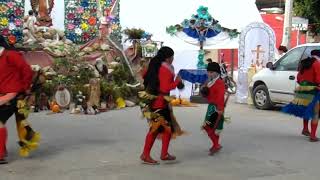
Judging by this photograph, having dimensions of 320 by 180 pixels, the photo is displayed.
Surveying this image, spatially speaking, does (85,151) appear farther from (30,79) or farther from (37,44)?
(37,44)

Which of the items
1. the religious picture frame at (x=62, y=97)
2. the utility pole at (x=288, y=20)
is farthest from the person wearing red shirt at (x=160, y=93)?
the utility pole at (x=288, y=20)

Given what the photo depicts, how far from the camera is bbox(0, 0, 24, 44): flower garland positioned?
17812 millimetres

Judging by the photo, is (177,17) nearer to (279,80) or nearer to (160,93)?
(279,80)

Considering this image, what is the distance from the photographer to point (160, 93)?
736cm

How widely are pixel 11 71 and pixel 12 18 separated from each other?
11.1 metres

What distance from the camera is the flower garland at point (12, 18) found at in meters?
17.8

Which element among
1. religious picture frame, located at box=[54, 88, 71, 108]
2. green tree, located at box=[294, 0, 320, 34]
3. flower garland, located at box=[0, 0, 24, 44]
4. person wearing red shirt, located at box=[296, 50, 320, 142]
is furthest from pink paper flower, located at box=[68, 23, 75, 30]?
person wearing red shirt, located at box=[296, 50, 320, 142]

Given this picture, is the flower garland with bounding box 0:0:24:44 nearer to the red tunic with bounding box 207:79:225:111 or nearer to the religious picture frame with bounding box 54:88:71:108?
the religious picture frame with bounding box 54:88:71:108

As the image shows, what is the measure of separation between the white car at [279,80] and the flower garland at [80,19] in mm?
6482

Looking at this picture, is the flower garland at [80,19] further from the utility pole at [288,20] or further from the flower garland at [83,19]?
the utility pole at [288,20]

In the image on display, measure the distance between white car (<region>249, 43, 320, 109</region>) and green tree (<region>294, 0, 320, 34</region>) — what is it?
1016cm

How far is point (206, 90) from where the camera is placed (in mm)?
8141

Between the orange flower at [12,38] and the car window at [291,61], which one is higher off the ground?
the orange flower at [12,38]

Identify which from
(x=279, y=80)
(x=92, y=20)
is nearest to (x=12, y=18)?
(x=92, y=20)
